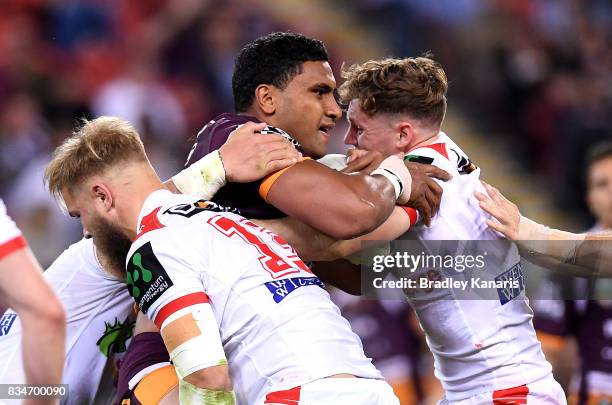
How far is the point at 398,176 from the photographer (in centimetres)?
383

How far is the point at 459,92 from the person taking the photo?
9750 mm

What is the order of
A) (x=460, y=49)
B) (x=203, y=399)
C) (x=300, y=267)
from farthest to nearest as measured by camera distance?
(x=460, y=49) → (x=300, y=267) → (x=203, y=399)

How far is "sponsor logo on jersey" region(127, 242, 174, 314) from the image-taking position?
3.21 meters

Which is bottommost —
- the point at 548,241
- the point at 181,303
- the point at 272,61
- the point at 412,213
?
the point at 548,241

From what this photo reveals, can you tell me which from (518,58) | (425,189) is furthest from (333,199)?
(518,58)

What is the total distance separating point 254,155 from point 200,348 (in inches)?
37.4

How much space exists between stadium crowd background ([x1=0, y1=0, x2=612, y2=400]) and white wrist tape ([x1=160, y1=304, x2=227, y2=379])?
15.6 ft

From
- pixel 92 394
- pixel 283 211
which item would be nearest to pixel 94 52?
pixel 92 394

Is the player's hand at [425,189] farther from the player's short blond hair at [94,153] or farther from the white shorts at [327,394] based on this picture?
the player's short blond hair at [94,153]

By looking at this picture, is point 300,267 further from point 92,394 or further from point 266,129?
point 92,394

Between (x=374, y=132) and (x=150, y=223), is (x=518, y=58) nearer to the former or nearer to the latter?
(x=374, y=132)

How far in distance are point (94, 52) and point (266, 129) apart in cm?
544

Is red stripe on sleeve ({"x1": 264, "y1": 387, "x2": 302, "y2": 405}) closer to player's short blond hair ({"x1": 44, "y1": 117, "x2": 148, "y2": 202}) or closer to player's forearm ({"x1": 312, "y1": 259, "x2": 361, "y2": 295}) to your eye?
player's short blond hair ({"x1": 44, "y1": 117, "x2": 148, "y2": 202})

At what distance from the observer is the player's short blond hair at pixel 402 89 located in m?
4.18
